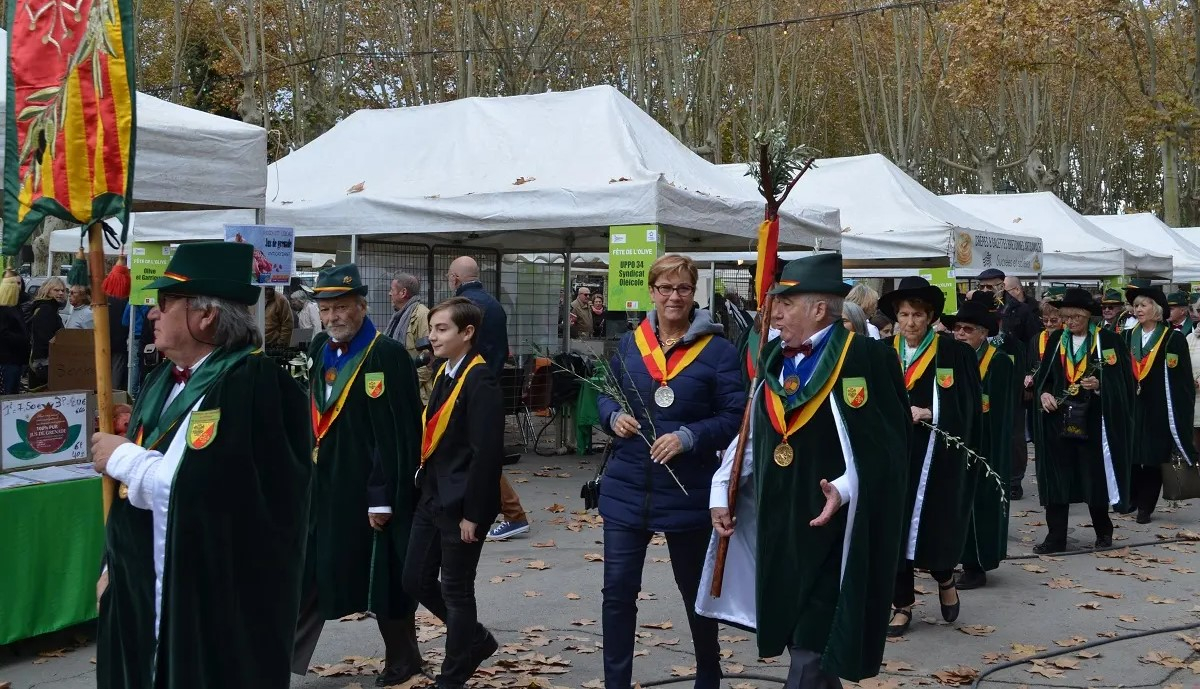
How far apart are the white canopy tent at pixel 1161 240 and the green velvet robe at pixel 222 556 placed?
26610mm

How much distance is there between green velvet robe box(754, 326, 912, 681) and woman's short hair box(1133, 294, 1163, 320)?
717 centimetres

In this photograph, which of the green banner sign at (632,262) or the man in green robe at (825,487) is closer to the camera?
the man in green robe at (825,487)

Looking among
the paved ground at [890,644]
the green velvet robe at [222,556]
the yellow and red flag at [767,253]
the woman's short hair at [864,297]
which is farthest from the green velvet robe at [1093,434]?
the green velvet robe at [222,556]

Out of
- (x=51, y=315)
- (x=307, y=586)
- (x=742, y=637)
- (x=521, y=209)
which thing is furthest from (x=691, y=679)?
(x=51, y=315)

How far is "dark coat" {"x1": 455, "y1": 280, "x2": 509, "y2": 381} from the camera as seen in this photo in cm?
954

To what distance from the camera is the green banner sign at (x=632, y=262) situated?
10.5 metres

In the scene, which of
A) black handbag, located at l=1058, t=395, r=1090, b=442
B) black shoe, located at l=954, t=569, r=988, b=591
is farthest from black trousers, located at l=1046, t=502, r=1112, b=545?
black shoe, located at l=954, t=569, r=988, b=591

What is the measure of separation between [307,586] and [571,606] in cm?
222

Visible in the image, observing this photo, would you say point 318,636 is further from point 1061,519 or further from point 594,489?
point 1061,519

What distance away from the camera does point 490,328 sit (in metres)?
9.73

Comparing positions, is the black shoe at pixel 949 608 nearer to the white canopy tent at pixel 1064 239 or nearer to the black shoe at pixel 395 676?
the black shoe at pixel 395 676

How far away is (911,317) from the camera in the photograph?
688cm

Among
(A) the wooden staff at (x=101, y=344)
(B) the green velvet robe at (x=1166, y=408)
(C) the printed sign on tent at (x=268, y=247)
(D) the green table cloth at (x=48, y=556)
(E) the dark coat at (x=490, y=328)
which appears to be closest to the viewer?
(A) the wooden staff at (x=101, y=344)

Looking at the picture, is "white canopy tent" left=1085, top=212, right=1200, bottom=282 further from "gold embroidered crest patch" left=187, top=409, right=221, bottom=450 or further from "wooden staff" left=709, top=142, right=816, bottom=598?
"gold embroidered crest patch" left=187, top=409, right=221, bottom=450
